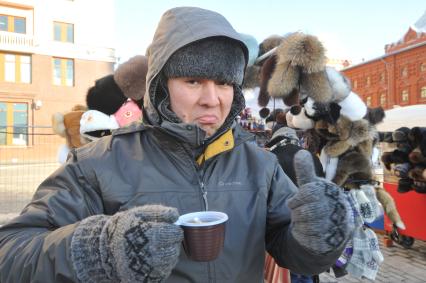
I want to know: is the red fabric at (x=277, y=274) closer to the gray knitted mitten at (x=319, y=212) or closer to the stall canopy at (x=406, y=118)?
the gray knitted mitten at (x=319, y=212)

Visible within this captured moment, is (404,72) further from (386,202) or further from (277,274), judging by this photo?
(277,274)

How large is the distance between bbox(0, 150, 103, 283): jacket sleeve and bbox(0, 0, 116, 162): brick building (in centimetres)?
2242

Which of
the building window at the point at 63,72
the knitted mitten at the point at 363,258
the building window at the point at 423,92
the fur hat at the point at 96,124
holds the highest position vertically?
the building window at the point at 63,72

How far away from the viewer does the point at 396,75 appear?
73.8ft

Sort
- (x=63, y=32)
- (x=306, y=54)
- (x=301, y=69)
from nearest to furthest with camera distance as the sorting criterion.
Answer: (x=306, y=54) → (x=301, y=69) → (x=63, y=32)

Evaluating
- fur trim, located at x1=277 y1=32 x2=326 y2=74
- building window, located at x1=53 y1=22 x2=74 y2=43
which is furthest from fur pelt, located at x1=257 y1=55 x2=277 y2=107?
building window, located at x1=53 y1=22 x2=74 y2=43

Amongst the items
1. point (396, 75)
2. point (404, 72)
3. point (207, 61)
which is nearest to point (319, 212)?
point (207, 61)

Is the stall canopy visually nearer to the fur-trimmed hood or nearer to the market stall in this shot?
the market stall

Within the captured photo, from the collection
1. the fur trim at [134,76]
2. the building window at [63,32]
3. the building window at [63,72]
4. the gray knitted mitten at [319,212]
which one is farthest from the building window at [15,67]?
the gray knitted mitten at [319,212]

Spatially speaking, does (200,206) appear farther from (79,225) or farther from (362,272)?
(362,272)

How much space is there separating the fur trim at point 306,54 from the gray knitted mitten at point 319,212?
2007 mm

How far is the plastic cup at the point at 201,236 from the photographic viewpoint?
3.58ft

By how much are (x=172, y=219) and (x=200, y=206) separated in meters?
0.42

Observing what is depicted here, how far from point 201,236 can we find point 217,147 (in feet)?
1.65
